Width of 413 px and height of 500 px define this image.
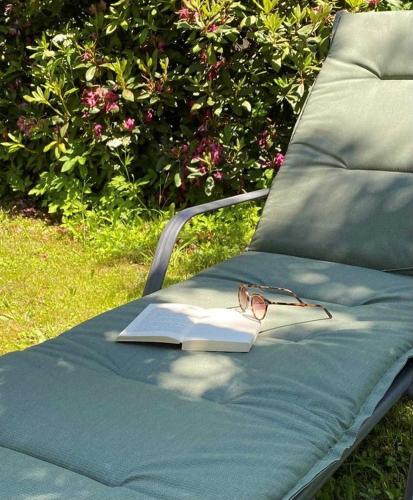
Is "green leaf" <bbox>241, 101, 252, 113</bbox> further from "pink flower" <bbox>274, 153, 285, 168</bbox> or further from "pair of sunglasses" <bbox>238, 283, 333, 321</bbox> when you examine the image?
"pair of sunglasses" <bbox>238, 283, 333, 321</bbox>

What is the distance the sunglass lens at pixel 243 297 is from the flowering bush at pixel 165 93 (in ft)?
7.41

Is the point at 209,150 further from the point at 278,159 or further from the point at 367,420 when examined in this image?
the point at 367,420

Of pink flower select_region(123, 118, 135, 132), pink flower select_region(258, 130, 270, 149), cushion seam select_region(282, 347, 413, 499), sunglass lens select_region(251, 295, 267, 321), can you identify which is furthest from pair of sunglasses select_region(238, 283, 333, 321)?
pink flower select_region(123, 118, 135, 132)

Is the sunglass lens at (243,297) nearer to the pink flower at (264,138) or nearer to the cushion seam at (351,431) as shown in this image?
the cushion seam at (351,431)

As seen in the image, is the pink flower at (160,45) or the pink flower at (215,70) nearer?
the pink flower at (215,70)

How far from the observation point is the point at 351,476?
2.34 meters

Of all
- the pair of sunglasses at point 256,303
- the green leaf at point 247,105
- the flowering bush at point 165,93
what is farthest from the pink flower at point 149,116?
the pair of sunglasses at point 256,303

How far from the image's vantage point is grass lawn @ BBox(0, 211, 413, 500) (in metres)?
2.51

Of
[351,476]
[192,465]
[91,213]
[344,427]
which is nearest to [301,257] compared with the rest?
[351,476]

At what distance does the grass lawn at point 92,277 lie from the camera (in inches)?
98.7

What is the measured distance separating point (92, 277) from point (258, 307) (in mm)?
1960

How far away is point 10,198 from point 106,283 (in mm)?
1773

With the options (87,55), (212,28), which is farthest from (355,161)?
(87,55)

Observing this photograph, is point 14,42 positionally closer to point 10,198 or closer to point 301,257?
point 10,198
